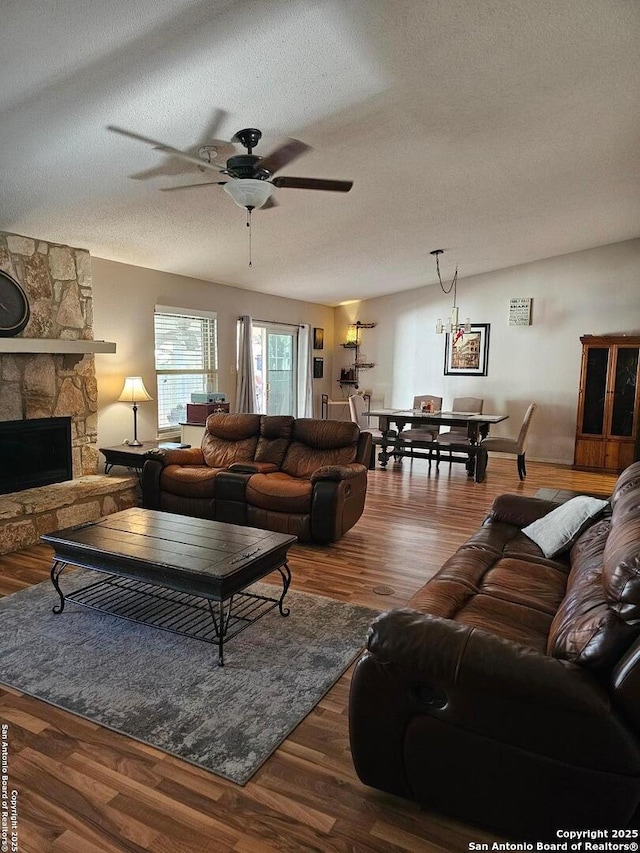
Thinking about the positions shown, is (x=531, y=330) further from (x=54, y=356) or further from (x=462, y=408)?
(x=54, y=356)

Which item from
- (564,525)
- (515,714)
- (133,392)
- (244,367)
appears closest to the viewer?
(515,714)

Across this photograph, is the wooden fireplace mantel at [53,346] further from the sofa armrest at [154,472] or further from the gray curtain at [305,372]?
the gray curtain at [305,372]

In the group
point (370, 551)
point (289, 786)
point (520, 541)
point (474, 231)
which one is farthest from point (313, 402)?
point (289, 786)

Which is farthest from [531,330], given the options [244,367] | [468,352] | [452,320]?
[244,367]

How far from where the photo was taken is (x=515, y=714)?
1.50 m

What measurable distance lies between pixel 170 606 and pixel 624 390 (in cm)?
647

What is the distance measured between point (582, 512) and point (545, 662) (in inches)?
60.3

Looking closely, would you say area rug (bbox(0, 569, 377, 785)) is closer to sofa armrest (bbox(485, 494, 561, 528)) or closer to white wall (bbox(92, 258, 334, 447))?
sofa armrest (bbox(485, 494, 561, 528))

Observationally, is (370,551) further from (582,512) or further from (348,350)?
(348,350)

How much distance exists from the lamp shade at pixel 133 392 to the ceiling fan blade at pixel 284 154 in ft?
8.71

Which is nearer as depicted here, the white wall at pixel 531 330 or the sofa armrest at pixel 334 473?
the sofa armrest at pixel 334 473

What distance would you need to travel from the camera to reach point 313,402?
9.30 metres

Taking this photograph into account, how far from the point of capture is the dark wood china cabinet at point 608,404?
7.05 meters

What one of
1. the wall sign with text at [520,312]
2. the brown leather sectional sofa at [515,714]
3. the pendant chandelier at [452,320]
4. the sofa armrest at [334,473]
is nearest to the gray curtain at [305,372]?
the pendant chandelier at [452,320]
